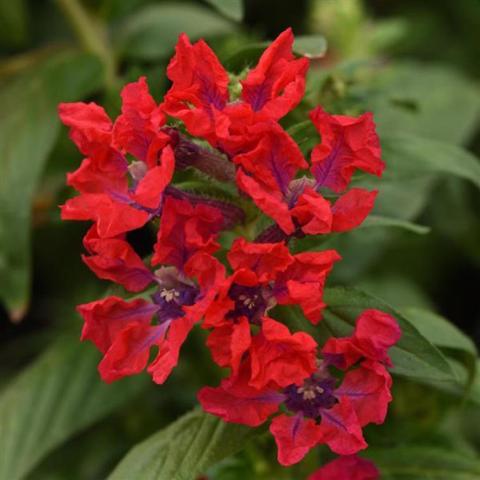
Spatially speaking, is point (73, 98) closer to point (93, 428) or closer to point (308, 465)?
point (93, 428)

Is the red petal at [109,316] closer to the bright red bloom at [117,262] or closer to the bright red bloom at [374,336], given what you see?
the bright red bloom at [117,262]

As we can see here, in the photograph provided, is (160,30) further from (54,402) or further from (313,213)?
(313,213)

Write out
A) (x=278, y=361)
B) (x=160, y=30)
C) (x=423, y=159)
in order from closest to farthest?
(x=278, y=361), (x=423, y=159), (x=160, y=30)

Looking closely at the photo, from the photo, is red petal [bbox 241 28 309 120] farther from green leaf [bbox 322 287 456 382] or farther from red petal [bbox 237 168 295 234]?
green leaf [bbox 322 287 456 382]

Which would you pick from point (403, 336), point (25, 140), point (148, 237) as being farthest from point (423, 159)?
point (148, 237)

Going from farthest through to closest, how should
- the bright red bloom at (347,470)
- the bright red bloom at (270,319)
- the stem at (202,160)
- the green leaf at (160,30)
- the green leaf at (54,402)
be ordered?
1. the green leaf at (160,30)
2. the green leaf at (54,402)
3. the bright red bloom at (347,470)
4. the stem at (202,160)
5. the bright red bloom at (270,319)

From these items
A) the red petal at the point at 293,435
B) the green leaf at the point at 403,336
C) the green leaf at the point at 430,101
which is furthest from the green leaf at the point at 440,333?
the green leaf at the point at 430,101
